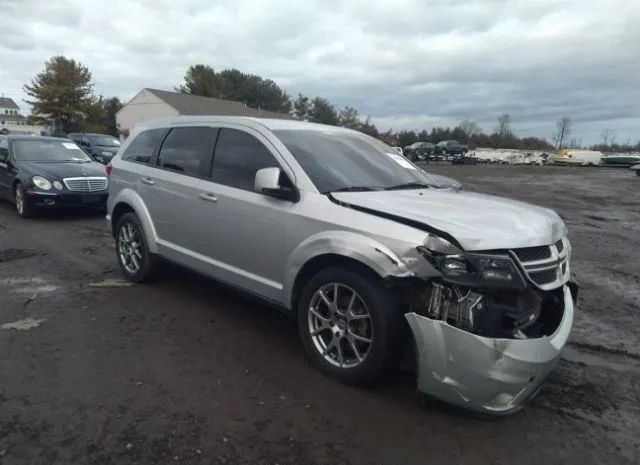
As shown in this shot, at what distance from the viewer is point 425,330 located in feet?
9.09

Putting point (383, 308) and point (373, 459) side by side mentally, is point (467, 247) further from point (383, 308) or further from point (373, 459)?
point (373, 459)

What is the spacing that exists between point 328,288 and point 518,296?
1226mm

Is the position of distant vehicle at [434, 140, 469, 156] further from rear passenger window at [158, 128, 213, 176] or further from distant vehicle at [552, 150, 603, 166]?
rear passenger window at [158, 128, 213, 176]

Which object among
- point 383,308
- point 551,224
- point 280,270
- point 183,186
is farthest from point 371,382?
point 183,186

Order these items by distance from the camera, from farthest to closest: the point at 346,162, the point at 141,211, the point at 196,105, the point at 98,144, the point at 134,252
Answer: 1. the point at 196,105
2. the point at 98,144
3. the point at 134,252
4. the point at 141,211
5. the point at 346,162

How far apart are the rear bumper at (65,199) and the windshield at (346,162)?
21.7 ft

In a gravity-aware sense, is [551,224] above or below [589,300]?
above

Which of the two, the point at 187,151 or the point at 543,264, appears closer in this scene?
the point at 543,264

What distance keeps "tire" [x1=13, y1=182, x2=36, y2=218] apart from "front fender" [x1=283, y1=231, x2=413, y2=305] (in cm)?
759

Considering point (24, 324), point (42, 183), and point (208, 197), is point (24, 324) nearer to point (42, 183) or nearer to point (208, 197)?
point (208, 197)

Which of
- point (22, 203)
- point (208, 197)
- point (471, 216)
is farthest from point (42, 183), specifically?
point (471, 216)

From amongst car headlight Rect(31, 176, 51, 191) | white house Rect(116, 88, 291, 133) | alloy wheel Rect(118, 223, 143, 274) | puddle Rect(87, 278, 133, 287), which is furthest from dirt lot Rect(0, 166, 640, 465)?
white house Rect(116, 88, 291, 133)

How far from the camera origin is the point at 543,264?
9.78ft

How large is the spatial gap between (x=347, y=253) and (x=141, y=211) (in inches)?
115
